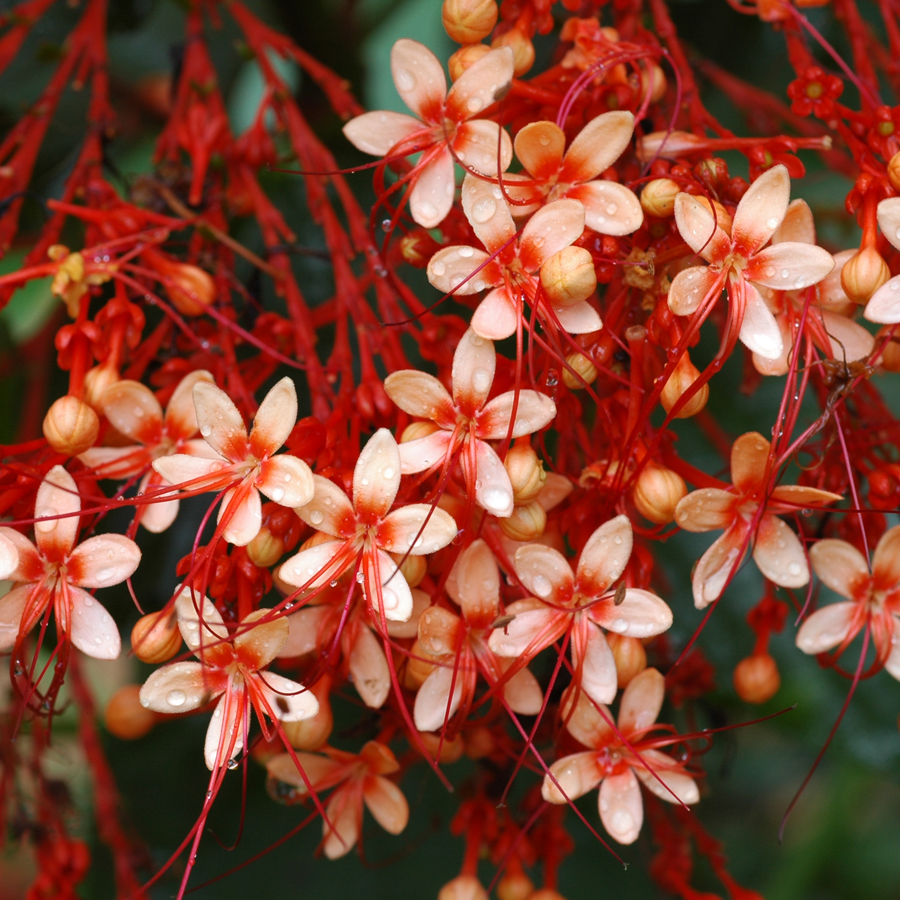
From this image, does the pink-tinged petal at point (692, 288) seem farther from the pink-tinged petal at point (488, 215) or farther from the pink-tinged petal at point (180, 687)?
the pink-tinged petal at point (180, 687)

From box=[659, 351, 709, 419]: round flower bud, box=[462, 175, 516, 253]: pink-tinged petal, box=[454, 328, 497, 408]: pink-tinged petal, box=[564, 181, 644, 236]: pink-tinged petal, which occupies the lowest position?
box=[659, 351, 709, 419]: round flower bud

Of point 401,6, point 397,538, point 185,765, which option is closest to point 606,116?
point 397,538

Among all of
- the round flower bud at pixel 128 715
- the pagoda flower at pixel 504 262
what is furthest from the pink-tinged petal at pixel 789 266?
the round flower bud at pixel 128 715

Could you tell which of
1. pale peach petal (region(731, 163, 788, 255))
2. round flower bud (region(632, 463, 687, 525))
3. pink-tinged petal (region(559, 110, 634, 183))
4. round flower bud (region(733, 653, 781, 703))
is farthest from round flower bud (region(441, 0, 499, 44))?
round flower bud (region(733, 653, 781, 703))

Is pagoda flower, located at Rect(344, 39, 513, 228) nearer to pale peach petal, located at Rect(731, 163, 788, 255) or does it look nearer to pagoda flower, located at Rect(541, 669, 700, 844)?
pale peach petal, located at Rect(731, 163, 788, 255)

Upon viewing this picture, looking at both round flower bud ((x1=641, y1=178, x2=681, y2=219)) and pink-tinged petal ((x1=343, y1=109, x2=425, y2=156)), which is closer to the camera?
round flower bud ((x1=641, y1=178, x2=681, y2=219))

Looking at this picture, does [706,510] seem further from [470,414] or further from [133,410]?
[133,410]
